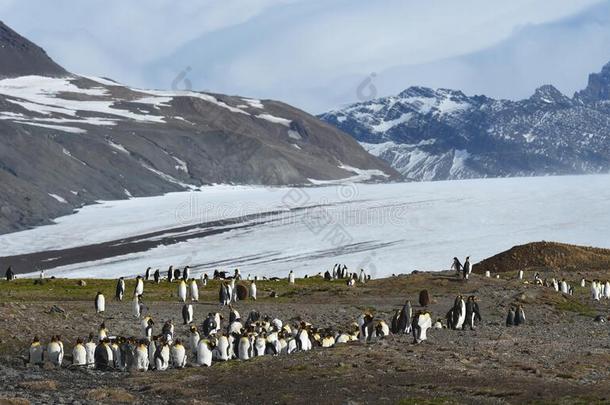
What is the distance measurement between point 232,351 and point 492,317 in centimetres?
1496

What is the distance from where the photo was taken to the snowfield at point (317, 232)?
71.5 meters

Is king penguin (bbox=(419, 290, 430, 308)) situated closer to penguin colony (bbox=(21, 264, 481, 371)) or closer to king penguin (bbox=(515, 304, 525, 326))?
king penguin (bbox=(515, 304, 525, 326))

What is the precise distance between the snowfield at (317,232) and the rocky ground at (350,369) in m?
34.0

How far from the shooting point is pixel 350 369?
65.5 ft

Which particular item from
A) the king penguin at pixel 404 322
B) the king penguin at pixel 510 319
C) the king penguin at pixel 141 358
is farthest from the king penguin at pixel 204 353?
the king penguin at pixel 510 319

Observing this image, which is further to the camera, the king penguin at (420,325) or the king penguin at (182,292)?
the king penguin at (182,292)

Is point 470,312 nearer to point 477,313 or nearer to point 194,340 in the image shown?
point 477,313

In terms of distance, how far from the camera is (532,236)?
86.7 metres

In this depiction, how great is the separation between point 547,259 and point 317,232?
41.6 meters

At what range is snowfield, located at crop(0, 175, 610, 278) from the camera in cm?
7150

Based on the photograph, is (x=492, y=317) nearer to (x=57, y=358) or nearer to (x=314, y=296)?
(x=314, y=296)

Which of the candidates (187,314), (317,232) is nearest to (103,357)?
(187,314)

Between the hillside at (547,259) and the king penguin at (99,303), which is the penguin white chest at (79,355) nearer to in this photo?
the king penguin at (99,303)

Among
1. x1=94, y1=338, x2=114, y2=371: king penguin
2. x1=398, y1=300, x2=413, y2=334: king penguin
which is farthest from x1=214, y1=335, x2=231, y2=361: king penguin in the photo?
x1=398, y1=300, x2=413, y2=334: king penguin
